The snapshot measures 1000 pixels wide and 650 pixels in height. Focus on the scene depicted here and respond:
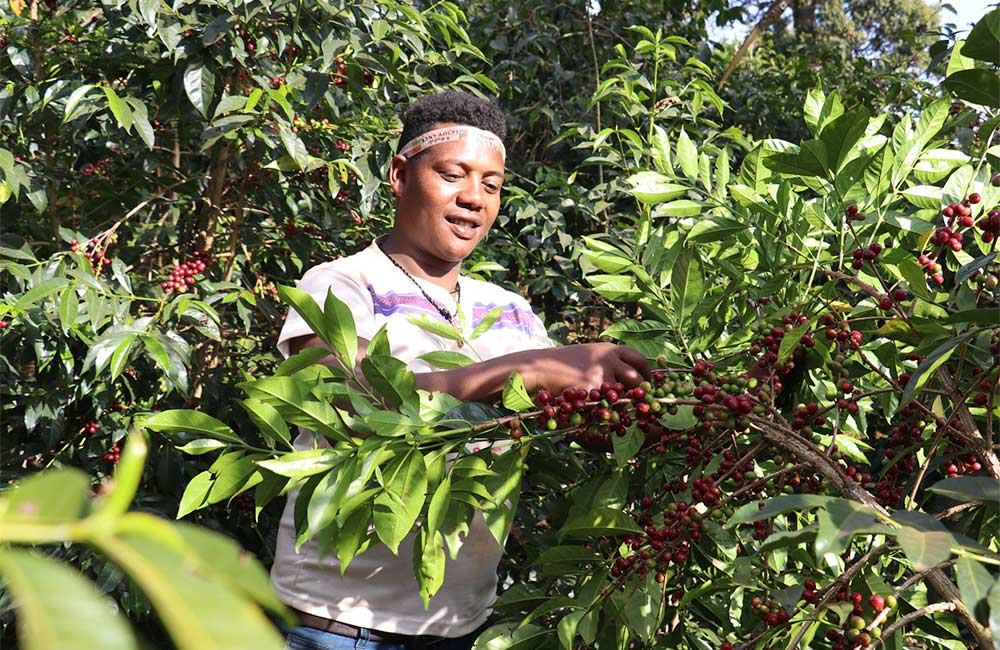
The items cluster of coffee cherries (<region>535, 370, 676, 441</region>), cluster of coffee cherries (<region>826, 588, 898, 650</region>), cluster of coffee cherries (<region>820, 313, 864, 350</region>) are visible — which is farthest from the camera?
cluster of coffee cherries (<region>820, 313, 864, 350</region>)

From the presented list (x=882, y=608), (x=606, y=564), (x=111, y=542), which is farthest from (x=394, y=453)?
(x=111, y=542)

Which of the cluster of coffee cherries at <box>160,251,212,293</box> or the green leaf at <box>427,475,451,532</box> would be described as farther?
the cluster of coffee cherries at <box>160,251,212,293</box>

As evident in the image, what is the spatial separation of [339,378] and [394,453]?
19 centimetres

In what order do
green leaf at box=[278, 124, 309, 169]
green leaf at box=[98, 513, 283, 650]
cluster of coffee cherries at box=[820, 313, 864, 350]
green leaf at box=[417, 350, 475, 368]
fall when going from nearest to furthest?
green leaf at box=[98, 513, 283, 650], cluster of coffee cherries at box=[820, 313, 864, 350], green leaf at box=[417, 350, 475, 368], green leaf at box=[278, 124, 309, 169]

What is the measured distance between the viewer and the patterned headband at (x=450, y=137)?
7.02ft

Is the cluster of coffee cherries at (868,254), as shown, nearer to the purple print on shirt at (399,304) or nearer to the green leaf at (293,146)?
the purple print on shirt at (399,304)

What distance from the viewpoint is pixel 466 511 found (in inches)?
53.1

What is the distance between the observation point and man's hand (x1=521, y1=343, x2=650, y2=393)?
1.36m

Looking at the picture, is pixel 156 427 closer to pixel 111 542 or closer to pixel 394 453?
pixel 394 453

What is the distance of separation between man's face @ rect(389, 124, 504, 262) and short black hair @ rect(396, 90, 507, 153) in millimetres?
44

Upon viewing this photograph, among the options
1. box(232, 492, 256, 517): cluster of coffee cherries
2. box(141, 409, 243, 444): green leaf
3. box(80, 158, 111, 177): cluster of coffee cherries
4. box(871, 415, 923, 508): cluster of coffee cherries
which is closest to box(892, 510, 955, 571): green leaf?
box(871, 415, 923, 508): cluster of coffee cherries

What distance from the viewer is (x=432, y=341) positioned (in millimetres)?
1851

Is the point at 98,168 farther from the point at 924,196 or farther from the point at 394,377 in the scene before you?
the point at 924,196

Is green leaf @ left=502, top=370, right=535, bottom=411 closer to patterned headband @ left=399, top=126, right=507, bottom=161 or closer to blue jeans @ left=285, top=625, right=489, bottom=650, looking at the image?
blue jeans @ left=285, top=625, right=489, bottom=650
